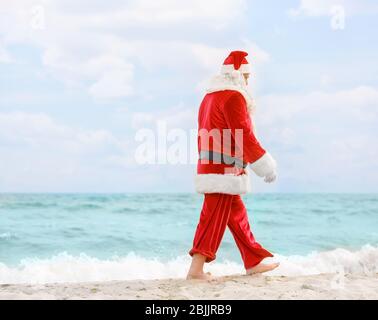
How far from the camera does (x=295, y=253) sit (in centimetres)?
1144

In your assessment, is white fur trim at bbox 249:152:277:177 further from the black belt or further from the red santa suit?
the black belt

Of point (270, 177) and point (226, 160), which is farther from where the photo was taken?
point (226, 160)

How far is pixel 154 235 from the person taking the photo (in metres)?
12.7

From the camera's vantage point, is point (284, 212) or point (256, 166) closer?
point (256, 166)

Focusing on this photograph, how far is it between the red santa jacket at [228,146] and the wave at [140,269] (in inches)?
135

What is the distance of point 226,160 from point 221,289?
96 centimetres

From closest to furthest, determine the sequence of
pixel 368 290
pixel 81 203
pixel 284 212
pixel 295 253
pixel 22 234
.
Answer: pixel 368 290 → pixel 295 253 → pixel 22 234 → pixel 284 212 → pixel 81 203

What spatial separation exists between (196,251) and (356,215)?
12.9 metres

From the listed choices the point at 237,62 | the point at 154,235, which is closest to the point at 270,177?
the point at 237,62

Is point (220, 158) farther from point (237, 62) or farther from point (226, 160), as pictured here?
point (237, 62)

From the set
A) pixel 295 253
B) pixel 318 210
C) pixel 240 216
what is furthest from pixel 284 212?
pixel 240 216

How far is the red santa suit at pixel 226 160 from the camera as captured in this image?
456cm

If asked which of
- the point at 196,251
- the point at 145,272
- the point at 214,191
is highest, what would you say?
the point at 214,191
